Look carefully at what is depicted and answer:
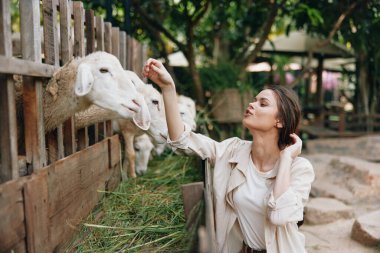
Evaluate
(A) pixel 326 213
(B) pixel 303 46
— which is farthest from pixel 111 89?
(B) pixel 303 46

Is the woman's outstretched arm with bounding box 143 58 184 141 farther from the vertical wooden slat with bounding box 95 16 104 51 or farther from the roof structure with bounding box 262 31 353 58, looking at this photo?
the roof structure with bounding box 262 31 353 58

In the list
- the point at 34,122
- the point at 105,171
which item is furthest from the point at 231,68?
the point at 34,122

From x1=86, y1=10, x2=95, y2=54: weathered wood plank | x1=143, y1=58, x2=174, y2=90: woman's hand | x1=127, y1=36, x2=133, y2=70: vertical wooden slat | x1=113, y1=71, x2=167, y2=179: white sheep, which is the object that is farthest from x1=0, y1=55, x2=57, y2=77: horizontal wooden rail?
x1=127, y1=36, x2=133, y2=70: vertical wooden slat

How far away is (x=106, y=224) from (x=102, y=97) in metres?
0.78

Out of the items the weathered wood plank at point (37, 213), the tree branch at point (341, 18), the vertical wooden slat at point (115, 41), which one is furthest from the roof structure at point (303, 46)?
the weathered wood plank at point (37, 213)

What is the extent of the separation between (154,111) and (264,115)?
1.40 m

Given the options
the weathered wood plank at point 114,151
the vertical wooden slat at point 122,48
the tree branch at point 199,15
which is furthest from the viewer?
the tree branch at point 199,15

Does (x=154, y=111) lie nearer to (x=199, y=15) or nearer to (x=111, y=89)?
(x=111, y=89)

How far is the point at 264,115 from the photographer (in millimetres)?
2387

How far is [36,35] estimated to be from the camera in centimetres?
210

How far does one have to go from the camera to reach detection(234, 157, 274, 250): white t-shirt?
2297mm

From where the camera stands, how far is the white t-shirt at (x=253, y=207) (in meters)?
2.30

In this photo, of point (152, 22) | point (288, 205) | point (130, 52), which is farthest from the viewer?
point (152, 22)

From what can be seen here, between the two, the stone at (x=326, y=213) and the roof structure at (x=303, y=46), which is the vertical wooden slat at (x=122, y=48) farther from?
the roof structure at (x=303, y=46)
